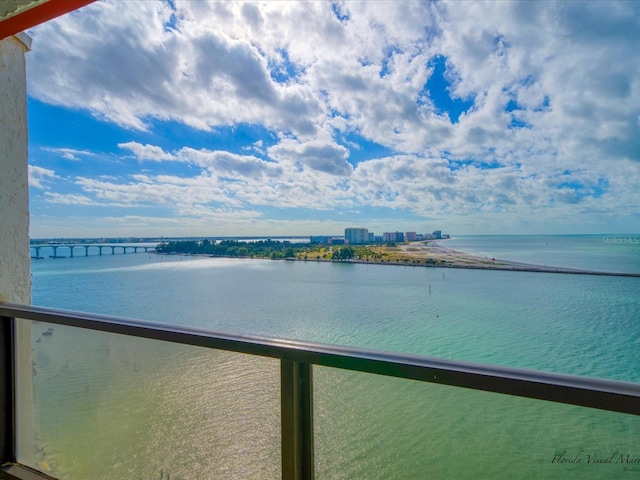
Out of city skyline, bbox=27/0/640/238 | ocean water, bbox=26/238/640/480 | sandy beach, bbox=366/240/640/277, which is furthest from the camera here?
sandy beach, bbox=366/240/640/277

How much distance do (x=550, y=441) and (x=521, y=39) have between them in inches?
1211

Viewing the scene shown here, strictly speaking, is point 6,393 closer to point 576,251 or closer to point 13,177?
point 13,177

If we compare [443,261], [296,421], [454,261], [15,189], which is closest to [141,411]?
[296,421]

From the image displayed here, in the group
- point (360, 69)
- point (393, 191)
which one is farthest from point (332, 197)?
point (360, 69)

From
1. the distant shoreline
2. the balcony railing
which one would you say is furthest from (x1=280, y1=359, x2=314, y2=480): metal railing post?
the distant shoreline

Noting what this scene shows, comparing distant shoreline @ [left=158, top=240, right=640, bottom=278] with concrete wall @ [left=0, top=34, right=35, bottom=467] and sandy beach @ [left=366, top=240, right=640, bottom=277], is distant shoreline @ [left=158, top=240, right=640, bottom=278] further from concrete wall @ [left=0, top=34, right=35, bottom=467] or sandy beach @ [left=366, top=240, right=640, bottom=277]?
concrete wall @ [left=0, top=34, right=35, bottom=467]

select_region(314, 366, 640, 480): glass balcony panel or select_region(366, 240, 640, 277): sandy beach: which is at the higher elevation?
select_region(314, 366, 640, 480): glass balcony panel

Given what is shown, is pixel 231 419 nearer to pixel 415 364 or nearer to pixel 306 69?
pixel 415 364

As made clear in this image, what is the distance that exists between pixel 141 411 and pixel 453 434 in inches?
50.0

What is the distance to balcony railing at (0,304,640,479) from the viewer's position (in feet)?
2.04

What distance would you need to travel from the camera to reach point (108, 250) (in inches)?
1826

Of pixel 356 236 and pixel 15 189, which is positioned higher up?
pixel 15 189

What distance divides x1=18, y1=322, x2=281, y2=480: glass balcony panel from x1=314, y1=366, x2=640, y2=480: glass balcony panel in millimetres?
226

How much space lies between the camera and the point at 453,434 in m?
0.91
